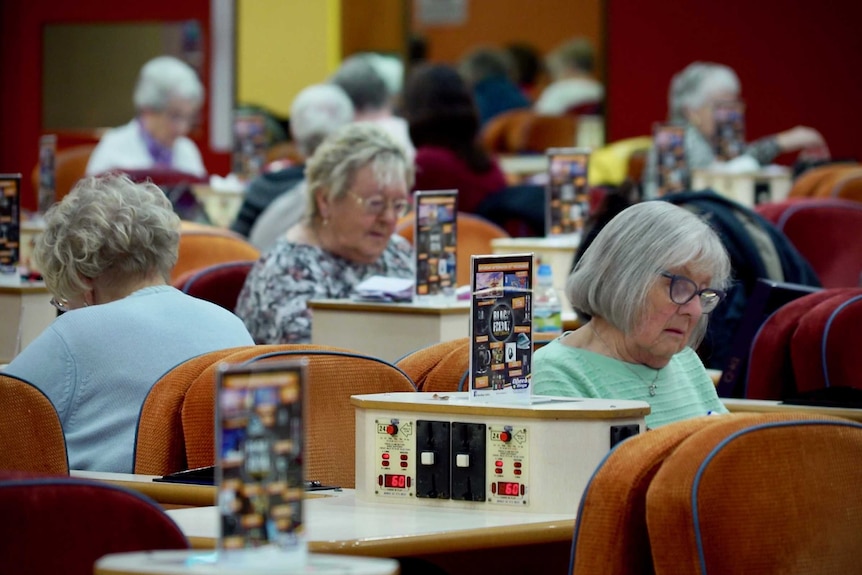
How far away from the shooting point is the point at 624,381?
3.16m

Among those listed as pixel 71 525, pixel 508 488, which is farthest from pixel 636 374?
pixel 71 525

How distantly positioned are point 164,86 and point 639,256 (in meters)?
5.69

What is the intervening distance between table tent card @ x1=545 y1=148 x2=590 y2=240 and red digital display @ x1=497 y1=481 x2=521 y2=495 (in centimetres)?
332

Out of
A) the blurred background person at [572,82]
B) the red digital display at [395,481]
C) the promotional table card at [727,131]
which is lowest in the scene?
the red digital display at [395,481]

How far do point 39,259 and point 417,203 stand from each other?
1.38 metres

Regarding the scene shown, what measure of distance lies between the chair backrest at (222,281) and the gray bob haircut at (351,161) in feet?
0.93

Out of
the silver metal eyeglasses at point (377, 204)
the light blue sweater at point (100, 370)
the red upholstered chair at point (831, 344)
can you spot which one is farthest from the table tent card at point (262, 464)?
the silver metal eyeglasses at point (377, 204)

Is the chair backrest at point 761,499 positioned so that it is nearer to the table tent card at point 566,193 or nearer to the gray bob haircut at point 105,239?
the gray bob haircut at point 105,239

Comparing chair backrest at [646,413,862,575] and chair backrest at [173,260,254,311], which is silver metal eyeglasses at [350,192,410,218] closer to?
chair backrest at [173,260,254,311]

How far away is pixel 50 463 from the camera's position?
282 cm

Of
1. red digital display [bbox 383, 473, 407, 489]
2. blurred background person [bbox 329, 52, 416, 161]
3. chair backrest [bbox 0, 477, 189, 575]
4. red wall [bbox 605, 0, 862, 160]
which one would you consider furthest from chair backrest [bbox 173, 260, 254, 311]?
red wall [bbox 605, 0, 862, 160]

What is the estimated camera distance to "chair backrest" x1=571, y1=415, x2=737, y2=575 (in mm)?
2279

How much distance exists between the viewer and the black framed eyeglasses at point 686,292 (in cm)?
312

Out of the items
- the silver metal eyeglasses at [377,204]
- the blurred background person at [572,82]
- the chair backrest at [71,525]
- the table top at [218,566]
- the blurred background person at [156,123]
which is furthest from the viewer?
the blurred background person at [572,82]
